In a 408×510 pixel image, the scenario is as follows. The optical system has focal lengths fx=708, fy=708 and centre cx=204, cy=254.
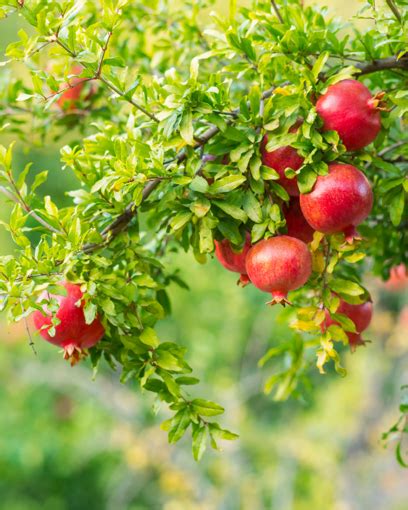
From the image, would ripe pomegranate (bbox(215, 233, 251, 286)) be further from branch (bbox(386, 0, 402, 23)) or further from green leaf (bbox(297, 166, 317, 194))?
branch (bbox(386, 0, 402, 23))

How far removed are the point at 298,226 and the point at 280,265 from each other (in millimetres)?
86

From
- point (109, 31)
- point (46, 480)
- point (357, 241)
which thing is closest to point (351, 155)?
point (357, 241)

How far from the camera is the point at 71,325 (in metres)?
0.68

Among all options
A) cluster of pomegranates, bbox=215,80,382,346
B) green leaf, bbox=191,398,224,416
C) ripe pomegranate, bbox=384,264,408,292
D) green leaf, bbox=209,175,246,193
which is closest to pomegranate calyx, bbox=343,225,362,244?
cluster of pomegranates, bbox=215,80,382,346

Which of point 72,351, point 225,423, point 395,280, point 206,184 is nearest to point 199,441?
point 72,351

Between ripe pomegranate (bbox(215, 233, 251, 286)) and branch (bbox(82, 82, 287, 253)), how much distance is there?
91 mm

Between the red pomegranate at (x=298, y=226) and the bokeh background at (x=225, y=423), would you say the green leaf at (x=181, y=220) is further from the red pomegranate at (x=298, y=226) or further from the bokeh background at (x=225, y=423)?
the bokeh background at (x=225, y=423)

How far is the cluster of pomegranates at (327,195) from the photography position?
64cm

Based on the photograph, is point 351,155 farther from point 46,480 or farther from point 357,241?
point 46,480

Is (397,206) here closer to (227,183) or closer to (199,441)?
(227,183)

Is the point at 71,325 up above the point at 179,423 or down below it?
above

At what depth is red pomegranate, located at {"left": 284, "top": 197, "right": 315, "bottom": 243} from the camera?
0.71 meters

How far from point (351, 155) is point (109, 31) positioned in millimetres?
260

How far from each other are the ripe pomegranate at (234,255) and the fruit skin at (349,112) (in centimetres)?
14
